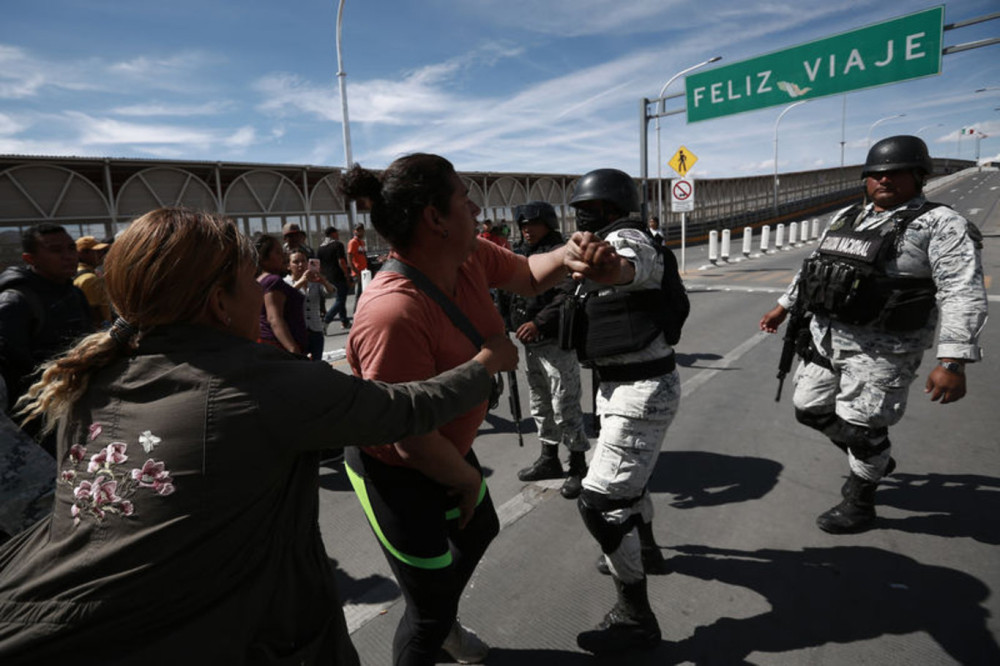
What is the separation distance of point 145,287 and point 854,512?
341 centimetres

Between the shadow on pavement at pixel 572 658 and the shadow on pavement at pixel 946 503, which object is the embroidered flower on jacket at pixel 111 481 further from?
the shadow on pavement at pixel 946 503

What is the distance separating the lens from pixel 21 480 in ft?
5.64

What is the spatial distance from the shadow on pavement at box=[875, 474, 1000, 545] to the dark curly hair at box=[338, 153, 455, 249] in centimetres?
303

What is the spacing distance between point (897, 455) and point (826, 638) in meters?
2.26

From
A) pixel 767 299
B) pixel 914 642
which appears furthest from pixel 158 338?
pixel 767 299

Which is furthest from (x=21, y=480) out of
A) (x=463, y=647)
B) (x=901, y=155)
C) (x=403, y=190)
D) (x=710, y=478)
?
(x=901, y=155)

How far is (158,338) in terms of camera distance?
1.04 m

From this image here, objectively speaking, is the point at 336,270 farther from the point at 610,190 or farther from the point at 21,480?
the point at 21,480

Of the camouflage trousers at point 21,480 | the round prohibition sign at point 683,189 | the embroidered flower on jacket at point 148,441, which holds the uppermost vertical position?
the round prohibition sign at point 683,189

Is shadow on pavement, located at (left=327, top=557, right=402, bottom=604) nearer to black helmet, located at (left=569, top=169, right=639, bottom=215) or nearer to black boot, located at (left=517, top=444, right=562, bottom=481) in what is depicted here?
black boot, located at (left=517, top=444, right=562, bottom=481)

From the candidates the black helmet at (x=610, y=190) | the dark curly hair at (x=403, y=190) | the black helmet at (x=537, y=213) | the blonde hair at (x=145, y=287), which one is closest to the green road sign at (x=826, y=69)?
the black helmet at (x=537, y=213)

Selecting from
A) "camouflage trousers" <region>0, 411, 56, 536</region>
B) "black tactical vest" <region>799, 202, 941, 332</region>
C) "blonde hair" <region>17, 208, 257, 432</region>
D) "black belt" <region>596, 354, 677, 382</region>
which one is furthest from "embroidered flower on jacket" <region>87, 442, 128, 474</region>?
"black tactical vest" <region>799, 202, 941, 332</region>

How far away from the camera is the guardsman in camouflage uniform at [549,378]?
3.57 meters

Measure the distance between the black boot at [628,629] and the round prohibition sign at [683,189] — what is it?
14.0m
